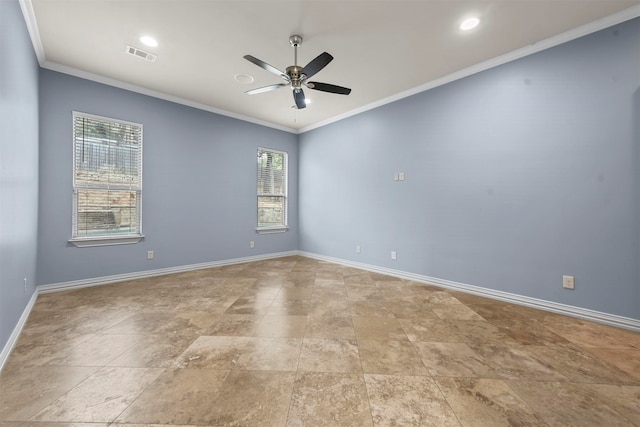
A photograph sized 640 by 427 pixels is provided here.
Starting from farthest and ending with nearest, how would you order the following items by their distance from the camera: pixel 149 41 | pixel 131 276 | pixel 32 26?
pixel 131 276 < pixel 149 41 < pixel 32 26

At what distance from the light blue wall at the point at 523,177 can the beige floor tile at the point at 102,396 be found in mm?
3536

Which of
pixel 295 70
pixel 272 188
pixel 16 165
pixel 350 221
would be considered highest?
pixel 295 70

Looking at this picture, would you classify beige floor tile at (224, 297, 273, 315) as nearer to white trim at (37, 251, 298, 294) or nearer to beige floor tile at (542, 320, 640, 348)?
white trim at (37, 251, 298, 294)

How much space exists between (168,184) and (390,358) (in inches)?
165

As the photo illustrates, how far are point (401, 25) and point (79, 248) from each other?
16.0 ft

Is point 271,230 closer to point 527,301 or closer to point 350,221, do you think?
point 350,221

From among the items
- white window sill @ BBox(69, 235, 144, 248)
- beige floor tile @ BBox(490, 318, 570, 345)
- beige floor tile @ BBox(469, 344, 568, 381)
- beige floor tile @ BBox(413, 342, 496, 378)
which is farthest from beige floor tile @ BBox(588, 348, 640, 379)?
white window sill @ BBox(69, 235, 144, 248)

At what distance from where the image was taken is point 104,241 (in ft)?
11.9

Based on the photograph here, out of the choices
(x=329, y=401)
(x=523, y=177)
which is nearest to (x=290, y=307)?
(x=329, y=401)

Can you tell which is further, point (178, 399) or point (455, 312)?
point (455, 312)

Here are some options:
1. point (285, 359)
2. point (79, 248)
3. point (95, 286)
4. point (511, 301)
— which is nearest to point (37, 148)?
point (79, 248)

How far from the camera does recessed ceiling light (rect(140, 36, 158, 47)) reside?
274cm

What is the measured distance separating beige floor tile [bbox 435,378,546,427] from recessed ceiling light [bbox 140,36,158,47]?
164 inches

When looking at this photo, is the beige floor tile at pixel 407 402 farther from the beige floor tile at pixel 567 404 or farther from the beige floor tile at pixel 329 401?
the beige floor tile at pixel 567 404
